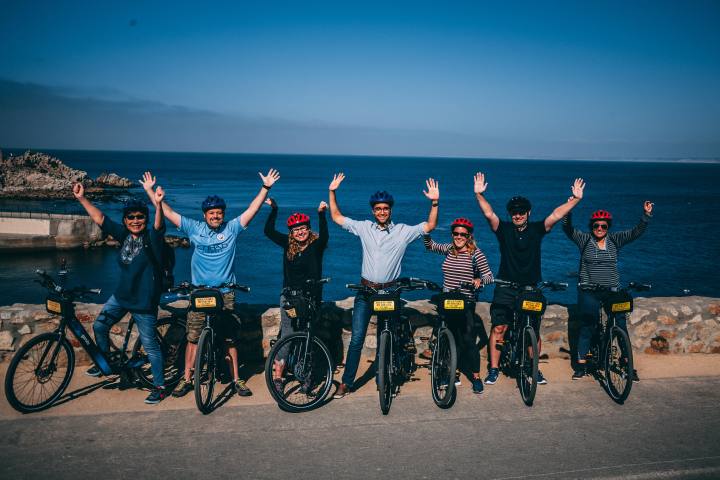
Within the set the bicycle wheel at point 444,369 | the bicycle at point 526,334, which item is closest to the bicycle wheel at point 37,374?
the bicycle wheel at point 444,369

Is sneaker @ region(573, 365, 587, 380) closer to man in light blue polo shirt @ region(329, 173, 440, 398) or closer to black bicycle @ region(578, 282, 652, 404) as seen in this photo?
black bicycle @ region(578, 282, 652, 404)

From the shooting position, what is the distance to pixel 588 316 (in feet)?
20.1

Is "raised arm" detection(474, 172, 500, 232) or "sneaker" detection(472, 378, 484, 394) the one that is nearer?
"sneaker" detection(472, 378, 484, 394)

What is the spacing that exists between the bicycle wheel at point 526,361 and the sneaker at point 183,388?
12.2 ft

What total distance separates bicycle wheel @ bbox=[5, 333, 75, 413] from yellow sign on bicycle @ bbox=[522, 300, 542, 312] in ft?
16.4

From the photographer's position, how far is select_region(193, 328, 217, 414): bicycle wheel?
16.5 ft

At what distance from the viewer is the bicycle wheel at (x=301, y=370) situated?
17.1ft

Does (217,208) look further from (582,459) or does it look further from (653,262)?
(653,262)

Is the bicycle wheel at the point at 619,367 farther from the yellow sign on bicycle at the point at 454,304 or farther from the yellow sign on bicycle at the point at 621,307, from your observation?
the yellow sign on bicycle at the point at 454,304

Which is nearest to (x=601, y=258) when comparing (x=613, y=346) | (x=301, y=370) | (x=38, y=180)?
(x=613, y=346)

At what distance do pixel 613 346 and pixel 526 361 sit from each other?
3.88ft

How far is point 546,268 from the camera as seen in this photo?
3538 centimetres

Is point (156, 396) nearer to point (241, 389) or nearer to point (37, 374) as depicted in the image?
point (241, 389)

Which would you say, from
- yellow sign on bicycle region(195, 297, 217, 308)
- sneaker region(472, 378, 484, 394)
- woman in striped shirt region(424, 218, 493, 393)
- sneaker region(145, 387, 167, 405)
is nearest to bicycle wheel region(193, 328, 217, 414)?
yellow sign on bicycle region(195, 297, 217, 308)
